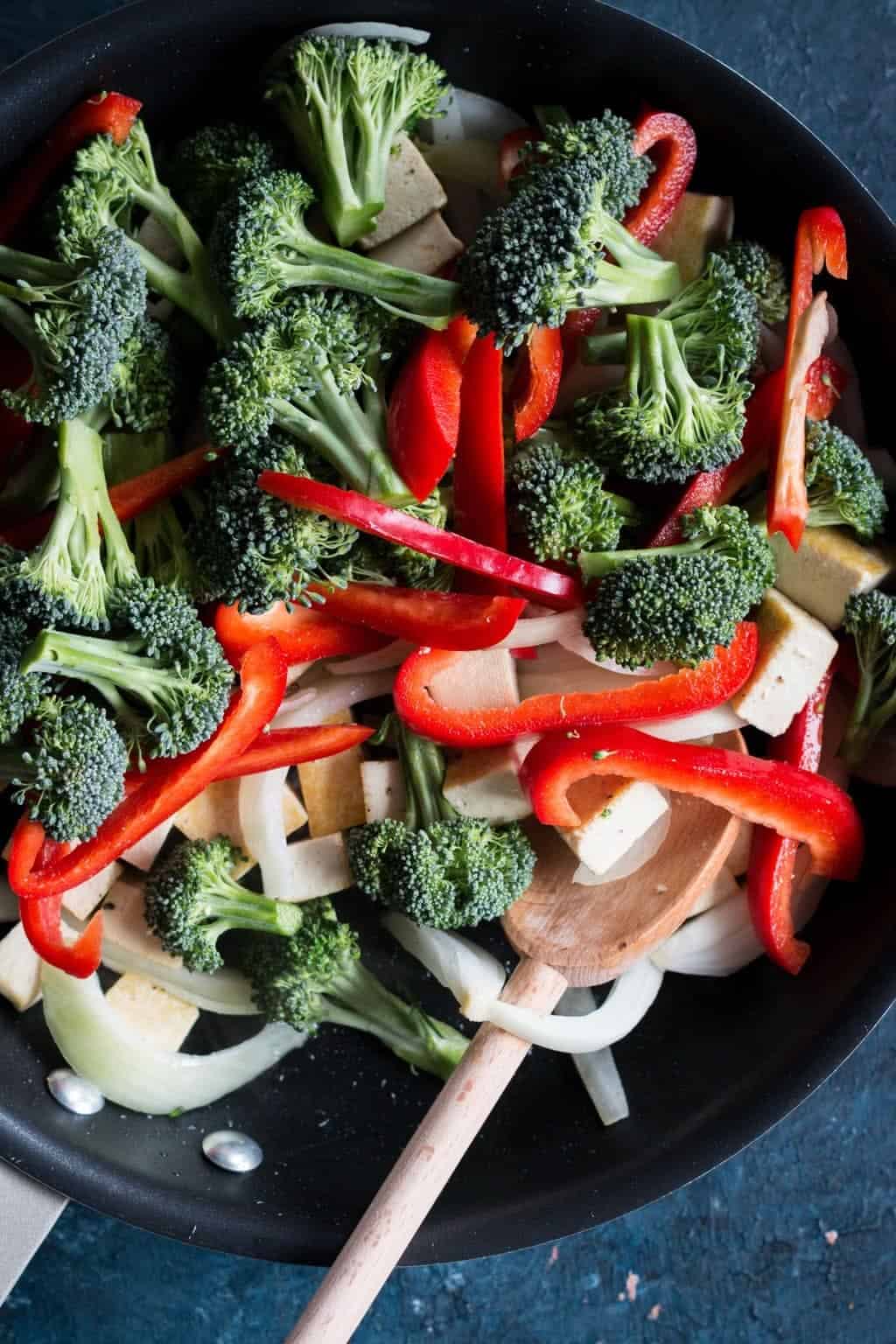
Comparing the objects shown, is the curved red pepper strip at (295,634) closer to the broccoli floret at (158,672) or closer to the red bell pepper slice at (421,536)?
the broccoli floret at (158,672)

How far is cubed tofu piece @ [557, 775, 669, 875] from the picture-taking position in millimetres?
2264

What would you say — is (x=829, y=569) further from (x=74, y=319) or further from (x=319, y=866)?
(x=74, y=319)

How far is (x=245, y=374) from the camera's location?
6.34 feet

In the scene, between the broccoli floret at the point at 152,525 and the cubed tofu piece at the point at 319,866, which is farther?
the cubed tofu piece at the point at 319,866

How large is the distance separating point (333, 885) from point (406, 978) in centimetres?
30

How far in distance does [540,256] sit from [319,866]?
1.29m

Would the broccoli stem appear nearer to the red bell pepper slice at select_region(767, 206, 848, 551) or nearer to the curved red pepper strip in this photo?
the curved red pepper strip

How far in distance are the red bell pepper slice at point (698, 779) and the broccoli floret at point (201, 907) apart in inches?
23.4

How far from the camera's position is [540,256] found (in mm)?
1880

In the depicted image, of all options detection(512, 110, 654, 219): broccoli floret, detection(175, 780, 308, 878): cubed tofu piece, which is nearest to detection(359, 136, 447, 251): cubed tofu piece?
detection(512, 110, 654, 219): broccoli floret

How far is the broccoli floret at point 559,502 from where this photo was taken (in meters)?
2.14

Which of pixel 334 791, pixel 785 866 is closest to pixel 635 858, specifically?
pixel 785 866

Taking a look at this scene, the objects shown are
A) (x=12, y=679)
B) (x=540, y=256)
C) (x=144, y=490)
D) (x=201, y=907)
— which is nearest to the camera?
(x=540, y=256)

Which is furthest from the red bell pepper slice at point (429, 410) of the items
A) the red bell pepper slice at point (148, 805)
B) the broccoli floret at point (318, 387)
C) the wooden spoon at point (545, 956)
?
the wooden spoon at point (545, 956)
